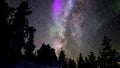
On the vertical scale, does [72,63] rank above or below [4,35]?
below

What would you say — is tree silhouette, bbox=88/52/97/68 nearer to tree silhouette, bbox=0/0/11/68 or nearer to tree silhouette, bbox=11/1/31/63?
tree silhouette, bbox=11/1/31/63

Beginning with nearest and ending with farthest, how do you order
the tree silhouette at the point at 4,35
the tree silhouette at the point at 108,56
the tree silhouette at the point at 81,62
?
1. the tree silhouette at the point at 4,35
2. the tree silhouette at the point at 108,56
3. the tree silhouette at the point at 81,62

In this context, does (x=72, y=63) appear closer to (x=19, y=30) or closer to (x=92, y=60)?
(x=92, y=60)

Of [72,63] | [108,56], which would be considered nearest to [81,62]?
[72,63]

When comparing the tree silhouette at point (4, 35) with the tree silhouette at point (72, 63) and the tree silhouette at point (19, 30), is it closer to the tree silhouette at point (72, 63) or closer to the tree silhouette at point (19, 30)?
the tree silhouette at point (19, 30)

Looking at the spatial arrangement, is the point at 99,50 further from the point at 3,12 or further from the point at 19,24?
the point at 3,12

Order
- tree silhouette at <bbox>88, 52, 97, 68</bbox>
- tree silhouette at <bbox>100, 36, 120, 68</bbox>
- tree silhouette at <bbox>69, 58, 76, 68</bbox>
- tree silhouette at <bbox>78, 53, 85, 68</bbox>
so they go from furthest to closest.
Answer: tree silhouette at <bbox>69, 58, 76, 68</bbox>
tree silhouette at <bbox>78, 53, 85, 68</bbox>
tree silhouette at <bbox>88, 52, 97, 68</bbox>
tree silhouette at <bbox>100, 36, 120, 68</bbox>

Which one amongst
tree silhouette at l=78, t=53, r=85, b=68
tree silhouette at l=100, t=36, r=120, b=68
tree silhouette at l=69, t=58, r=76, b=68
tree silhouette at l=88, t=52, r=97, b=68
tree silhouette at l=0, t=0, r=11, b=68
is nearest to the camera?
tree silhouette at l=0, t=0, r=11, b=68

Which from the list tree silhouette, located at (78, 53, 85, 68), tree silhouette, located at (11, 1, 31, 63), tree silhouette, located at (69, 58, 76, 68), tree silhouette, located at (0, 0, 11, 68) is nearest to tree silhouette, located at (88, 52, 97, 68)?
tree silhouette, located at (78, 53, 85, 68)

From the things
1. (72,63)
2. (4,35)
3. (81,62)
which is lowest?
(72,63)

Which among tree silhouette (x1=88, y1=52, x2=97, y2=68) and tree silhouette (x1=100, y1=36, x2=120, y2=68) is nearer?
tree silhouette (x1=100, y1=36, x2=120, y2=68)

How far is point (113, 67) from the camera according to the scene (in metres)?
43.1

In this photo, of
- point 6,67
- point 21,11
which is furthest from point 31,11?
point 6,67

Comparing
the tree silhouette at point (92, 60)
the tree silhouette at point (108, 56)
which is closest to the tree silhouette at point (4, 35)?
the tree silhouette at point (108, 56)
